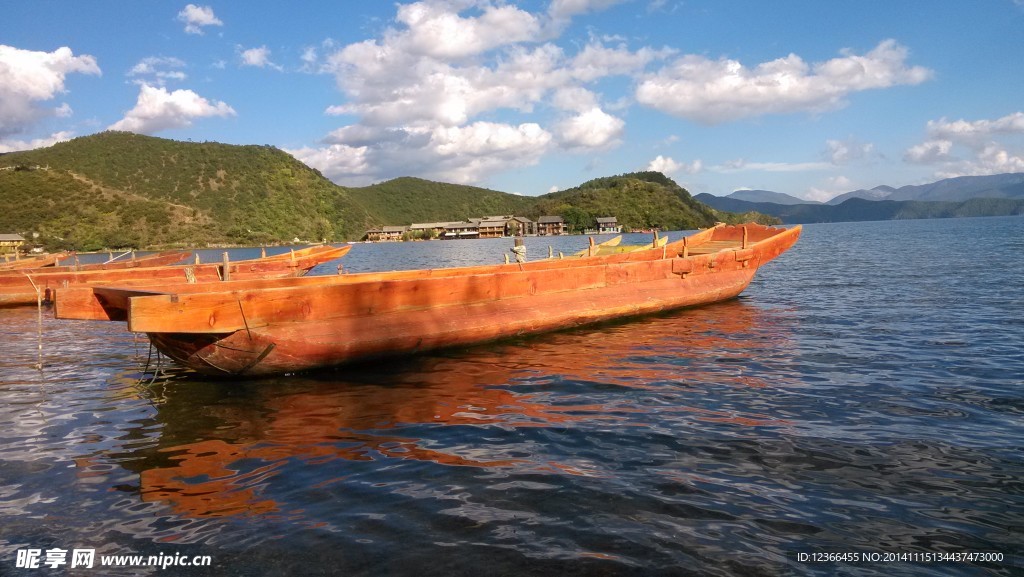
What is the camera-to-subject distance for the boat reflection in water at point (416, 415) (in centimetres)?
421

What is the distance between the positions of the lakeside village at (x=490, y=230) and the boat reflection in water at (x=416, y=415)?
128688 mm

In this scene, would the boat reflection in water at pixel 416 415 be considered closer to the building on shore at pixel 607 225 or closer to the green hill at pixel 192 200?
the green hill at pixel 192 200

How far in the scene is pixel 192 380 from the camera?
7.33 m

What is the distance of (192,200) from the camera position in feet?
372

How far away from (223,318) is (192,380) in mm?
1515

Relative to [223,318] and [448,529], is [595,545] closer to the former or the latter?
[448,529]

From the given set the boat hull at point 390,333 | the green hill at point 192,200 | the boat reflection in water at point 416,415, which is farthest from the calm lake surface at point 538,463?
the green hill at point 192,200

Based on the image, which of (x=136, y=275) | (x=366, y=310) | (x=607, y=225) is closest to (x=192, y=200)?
(x=607, y=225)

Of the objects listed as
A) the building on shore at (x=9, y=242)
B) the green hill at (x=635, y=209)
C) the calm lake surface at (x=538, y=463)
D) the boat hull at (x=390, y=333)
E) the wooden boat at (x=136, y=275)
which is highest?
the green hill at (x=635, y=209)

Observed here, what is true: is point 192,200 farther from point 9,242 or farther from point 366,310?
point 366,310

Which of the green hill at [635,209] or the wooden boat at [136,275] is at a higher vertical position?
the green hill at [635,209]

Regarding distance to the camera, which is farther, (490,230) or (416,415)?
(490,230)

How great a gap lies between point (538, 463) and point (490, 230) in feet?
446

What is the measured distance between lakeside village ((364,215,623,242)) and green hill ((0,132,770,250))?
5384 millimetres
